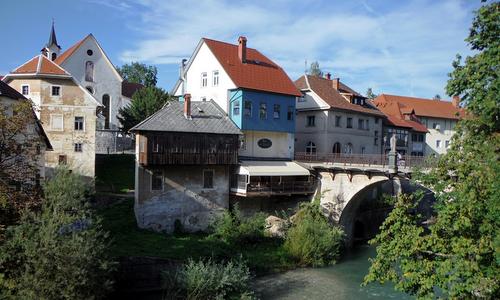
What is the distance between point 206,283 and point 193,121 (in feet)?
42.7

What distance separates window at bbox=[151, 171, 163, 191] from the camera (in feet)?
95.0

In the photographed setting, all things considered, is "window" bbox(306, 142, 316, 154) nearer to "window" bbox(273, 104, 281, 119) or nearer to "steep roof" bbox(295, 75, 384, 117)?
"steep roof" bbox(295, 75, 384, 117)

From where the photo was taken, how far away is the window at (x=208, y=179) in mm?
30831

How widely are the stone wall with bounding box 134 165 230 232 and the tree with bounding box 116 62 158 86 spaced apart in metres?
60.9

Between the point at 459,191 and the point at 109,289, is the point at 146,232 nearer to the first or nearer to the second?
the point at 109,289

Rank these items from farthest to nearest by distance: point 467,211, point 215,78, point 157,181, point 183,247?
point 215,78 → point 157,181 → point 183,247 → point 467,211

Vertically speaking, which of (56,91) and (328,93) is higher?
(328,93)

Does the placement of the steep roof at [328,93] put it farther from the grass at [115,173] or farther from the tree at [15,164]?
the tree at [15,164]

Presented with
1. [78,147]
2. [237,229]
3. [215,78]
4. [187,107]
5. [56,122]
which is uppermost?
[215,78]

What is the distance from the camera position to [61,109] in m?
32.8

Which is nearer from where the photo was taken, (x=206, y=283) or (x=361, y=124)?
(x=206, y=283)

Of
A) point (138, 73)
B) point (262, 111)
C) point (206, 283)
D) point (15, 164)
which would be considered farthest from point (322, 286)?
point (138, 73)

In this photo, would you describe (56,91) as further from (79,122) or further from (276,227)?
(276,227)

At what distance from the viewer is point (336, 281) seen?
25.4 m
